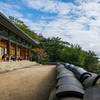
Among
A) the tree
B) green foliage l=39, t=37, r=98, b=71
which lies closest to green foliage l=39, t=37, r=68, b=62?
green foliage l=39, t=37, r=98, b=71

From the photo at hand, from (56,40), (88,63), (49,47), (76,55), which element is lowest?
(88,63)

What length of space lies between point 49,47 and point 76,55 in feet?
23.0

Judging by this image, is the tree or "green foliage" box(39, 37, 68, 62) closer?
the tree

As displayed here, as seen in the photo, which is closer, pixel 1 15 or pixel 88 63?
pixel 1 15

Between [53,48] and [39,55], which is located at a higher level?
[53,48]

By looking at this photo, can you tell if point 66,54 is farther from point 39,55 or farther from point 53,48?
point 39,55

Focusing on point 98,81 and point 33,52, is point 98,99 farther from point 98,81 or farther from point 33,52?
point 33,52

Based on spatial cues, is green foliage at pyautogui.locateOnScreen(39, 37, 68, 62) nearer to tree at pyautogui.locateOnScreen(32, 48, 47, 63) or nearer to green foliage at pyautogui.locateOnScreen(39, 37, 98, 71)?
green foliage at pyautogui.locateOnScreen(39, 37, 98, 71)

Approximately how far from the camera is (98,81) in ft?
5.34

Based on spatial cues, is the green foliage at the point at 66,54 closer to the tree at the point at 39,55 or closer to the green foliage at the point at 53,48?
the green foliage at the point at 53,48

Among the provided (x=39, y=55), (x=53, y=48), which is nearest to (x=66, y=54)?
(x=53, y=48)

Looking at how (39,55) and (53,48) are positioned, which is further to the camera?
(53,48)

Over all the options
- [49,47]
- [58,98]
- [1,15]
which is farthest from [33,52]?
[58,98]

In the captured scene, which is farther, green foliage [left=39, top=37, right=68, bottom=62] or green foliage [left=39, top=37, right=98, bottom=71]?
green foliage [left=39, top=37, right=68, bottom=62]
